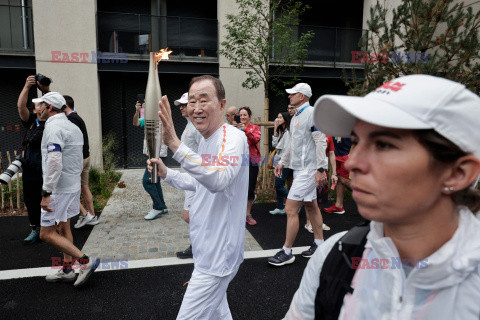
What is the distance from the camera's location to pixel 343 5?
15656 millimetres

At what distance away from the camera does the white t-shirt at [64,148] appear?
3.93 meters

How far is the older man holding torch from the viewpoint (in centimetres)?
239

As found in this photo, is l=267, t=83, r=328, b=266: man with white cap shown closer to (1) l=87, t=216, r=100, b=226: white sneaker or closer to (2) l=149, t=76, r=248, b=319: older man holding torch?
(2) l=149, t=76, r=248, b=319: older man holding torch

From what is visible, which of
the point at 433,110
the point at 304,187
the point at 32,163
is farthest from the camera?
the point at 32,163

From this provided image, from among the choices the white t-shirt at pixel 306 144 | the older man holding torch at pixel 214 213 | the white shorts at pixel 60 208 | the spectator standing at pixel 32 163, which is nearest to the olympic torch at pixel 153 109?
the older man holding torch at pixel 214 213

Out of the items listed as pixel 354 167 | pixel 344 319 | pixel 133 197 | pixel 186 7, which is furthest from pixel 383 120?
pixel 186 7

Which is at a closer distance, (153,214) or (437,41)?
(437,41)

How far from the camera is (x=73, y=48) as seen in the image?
1155 centimetres

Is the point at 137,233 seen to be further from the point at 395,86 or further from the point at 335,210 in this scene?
the point at 395,86

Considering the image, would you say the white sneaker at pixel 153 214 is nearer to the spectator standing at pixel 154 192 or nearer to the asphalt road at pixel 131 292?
the spectator standing at pixel 154 192

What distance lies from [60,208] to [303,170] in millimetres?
3267

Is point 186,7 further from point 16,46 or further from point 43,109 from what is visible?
point 43,109

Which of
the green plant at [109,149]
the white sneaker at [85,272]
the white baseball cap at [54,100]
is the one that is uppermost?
the white baseball cap at [54,100]

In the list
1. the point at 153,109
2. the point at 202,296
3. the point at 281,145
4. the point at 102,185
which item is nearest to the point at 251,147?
the point at 281,145
